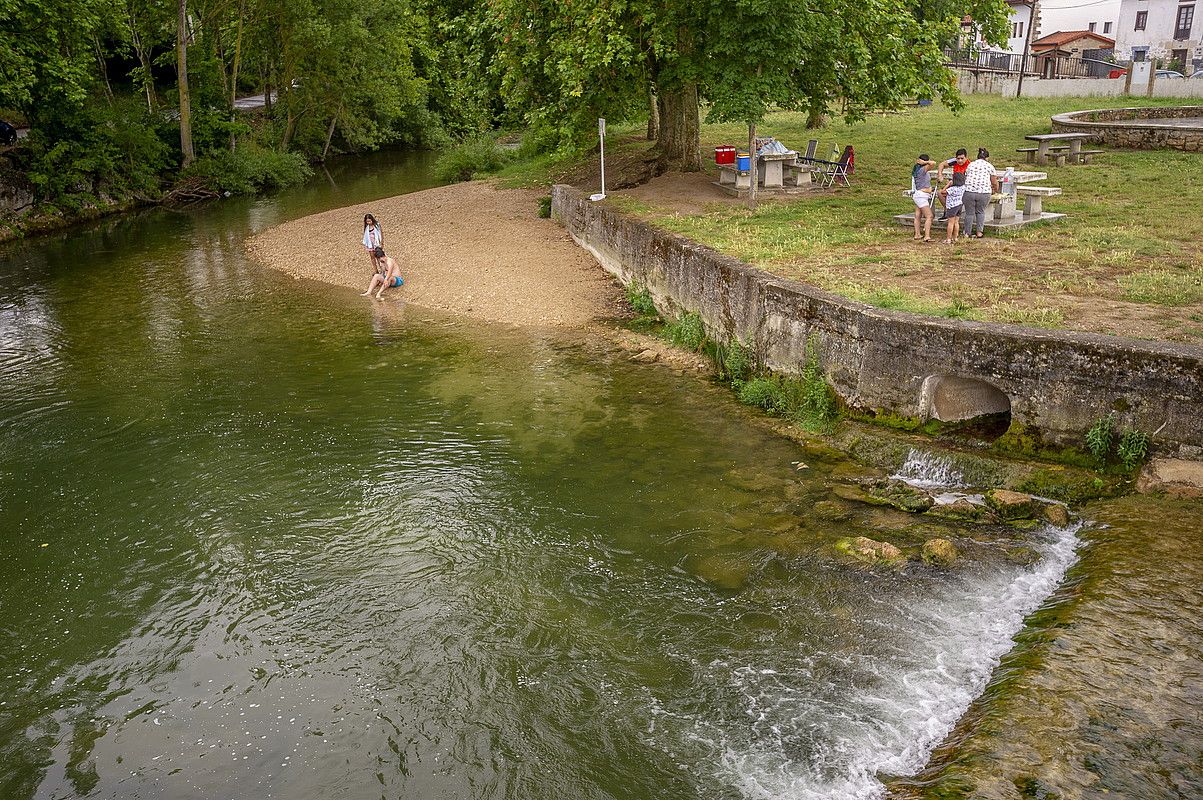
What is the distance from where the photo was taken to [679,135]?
23.6m

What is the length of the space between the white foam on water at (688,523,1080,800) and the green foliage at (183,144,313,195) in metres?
32.3

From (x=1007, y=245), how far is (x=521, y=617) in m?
10.7

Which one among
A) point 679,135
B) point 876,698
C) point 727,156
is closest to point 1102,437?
point 876,698

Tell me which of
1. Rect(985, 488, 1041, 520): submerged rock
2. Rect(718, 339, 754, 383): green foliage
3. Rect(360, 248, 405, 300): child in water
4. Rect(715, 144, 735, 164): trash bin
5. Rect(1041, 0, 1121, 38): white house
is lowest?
Rect(985, 488, 1041, 520): submerged rock

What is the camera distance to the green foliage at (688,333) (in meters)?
14.7

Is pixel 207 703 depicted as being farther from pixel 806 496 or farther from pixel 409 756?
pixel 806 496

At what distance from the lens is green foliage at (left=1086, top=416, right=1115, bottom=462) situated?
32.0 ft

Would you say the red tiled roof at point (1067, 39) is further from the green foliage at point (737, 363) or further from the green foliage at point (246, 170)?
the green foliage at point (737, 363)

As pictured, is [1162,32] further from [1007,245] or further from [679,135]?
[1007,245]

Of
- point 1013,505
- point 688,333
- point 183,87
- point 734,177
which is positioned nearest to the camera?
point 1013,505

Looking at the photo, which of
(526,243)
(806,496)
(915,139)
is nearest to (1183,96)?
(915,139)

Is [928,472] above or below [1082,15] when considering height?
below

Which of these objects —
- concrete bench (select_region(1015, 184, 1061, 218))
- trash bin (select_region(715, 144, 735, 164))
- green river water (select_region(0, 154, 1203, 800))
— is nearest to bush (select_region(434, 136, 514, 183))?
trash bin (select_region(715, 144, 735, 164))

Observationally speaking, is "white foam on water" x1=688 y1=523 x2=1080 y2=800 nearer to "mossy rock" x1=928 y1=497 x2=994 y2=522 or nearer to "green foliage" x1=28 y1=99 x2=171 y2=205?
"mossy rock" x1=928 y1=497 x2=994 y2=522
